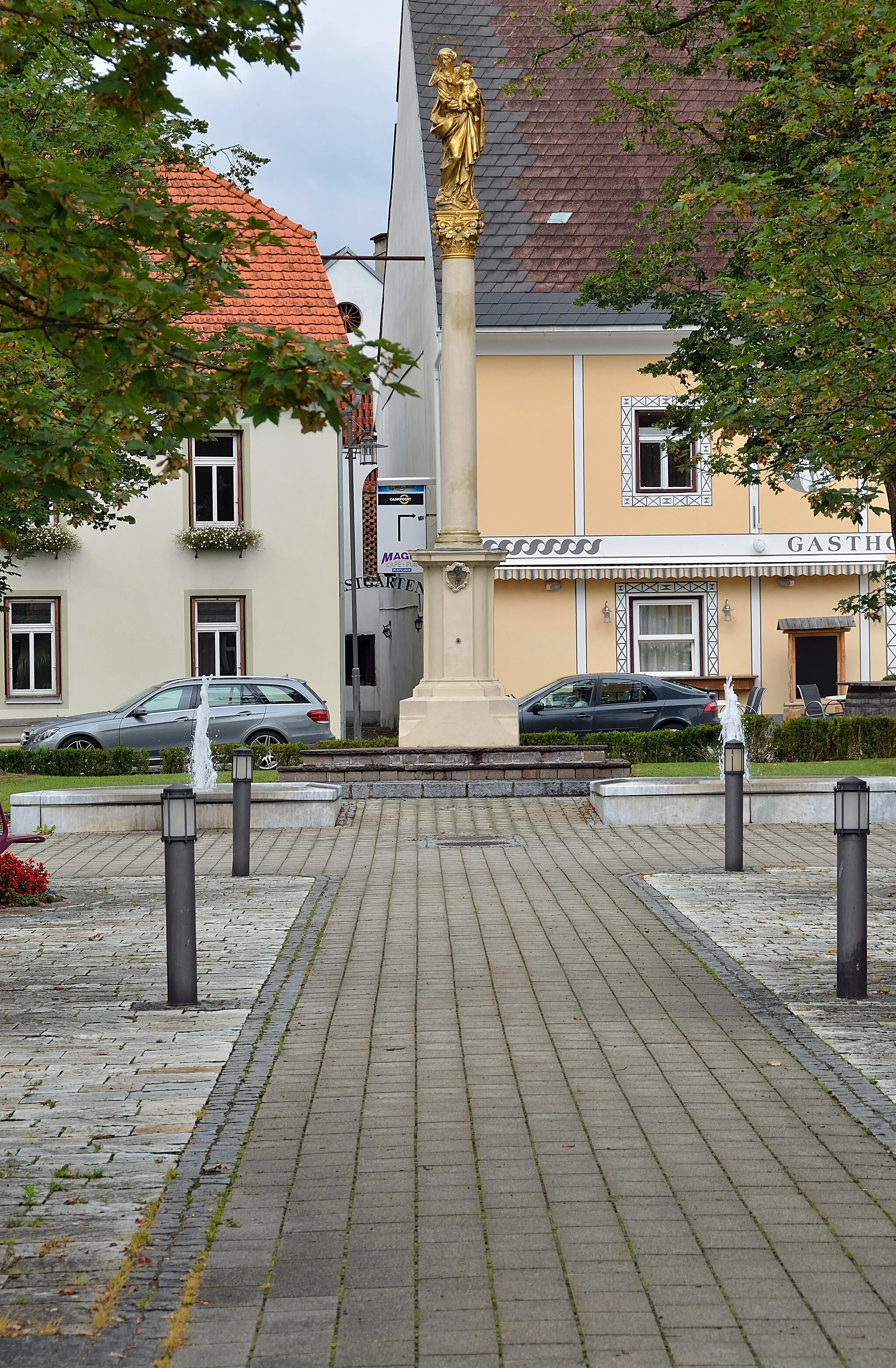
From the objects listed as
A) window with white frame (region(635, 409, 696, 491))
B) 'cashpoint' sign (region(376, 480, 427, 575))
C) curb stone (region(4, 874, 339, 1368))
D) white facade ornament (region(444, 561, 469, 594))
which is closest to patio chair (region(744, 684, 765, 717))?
window with white frame (region(635, 409, 696, 491))

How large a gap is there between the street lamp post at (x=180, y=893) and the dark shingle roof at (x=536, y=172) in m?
25.3

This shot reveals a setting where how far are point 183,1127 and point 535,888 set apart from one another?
6666mm

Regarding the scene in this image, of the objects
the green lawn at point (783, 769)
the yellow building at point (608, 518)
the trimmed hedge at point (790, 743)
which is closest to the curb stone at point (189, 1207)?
the green lawn at point (783, 769)

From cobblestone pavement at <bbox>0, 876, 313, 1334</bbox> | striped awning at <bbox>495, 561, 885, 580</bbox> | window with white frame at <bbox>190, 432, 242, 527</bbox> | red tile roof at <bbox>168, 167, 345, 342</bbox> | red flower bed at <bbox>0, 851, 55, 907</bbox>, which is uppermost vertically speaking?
red tile roof at <bbox>168, 167, 345, 342</bbox>

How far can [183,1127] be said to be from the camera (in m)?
5.96

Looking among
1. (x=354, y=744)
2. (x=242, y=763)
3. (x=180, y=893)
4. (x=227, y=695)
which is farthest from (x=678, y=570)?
(x=180, y=893)

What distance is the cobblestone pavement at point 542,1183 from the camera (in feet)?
13.4

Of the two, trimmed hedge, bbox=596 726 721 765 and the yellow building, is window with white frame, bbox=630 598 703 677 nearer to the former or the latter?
the yellow building

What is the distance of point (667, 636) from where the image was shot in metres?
33.5

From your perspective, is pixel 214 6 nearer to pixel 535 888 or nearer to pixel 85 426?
pixel 85 426

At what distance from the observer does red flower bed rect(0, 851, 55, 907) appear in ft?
38.4

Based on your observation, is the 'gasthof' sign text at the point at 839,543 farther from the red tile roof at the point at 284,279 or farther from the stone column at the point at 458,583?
the stone column at the point at 458,583

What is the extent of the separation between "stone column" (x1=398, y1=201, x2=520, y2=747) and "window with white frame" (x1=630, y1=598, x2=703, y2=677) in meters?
11.5

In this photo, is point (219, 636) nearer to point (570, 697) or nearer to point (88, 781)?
point (570, 697)
